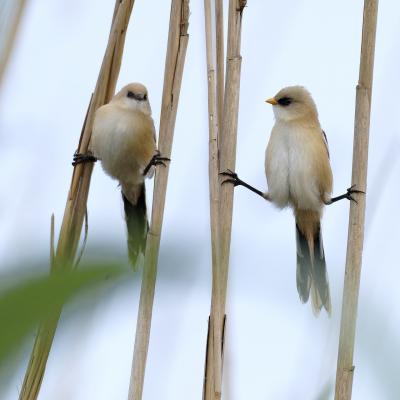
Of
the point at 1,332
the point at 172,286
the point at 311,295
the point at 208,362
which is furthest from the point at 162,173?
the point at 1,332

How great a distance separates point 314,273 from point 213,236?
40.5 inches

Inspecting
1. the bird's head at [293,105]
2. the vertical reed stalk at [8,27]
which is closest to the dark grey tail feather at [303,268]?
the bird's head at [293,105]

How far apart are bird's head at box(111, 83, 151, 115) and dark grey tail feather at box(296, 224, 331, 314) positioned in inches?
38.6

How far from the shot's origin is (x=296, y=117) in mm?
2889

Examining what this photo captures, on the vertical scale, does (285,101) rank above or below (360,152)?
above

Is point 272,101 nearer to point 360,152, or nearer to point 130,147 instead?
point 130,147

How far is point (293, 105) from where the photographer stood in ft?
9.59

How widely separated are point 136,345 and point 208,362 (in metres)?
0.19

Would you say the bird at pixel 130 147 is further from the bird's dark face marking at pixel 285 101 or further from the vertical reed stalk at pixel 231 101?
the vertical reed stalk at pixel 231 101

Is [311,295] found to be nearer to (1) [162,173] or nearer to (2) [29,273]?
(1) [162,173]

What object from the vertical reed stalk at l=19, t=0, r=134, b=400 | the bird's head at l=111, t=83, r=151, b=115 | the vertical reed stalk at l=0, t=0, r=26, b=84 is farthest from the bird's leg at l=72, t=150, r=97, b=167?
the bird's head at l=111, t=83, r=151, b=115

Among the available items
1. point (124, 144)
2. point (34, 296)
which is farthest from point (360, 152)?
point (34, 296)

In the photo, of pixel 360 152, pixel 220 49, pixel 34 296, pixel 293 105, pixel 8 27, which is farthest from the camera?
pixel 293 105

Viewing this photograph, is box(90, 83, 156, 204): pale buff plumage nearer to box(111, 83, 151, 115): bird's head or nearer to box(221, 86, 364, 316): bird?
box(111, 83, 151, 115): bird's head
